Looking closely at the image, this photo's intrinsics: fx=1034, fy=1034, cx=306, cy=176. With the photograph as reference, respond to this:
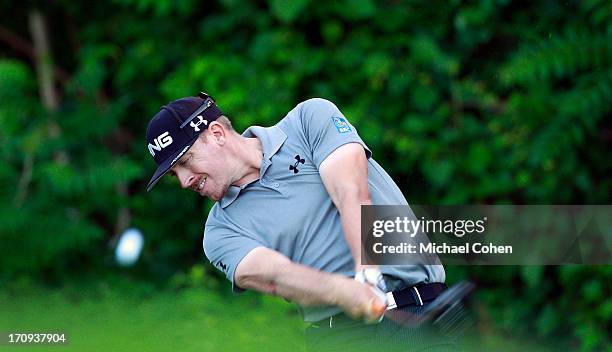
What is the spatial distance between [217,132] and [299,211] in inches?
13.8

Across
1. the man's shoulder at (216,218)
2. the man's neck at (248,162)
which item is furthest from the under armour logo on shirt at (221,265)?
the man's neck at (248,162)

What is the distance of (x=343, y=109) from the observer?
653 centimetres

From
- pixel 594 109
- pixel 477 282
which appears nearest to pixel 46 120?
pixel 477 282

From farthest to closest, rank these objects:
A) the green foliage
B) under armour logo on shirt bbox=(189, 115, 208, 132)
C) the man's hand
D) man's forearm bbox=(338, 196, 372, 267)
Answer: the green foliage
under armour logo on shirt bbox=(189, 115, 208, 132)
man's forearm bbox=(338, 196, 372, 267)
the man's hand

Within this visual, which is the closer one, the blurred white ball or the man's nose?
the man's nose

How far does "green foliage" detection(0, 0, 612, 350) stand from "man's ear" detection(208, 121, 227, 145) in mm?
3191

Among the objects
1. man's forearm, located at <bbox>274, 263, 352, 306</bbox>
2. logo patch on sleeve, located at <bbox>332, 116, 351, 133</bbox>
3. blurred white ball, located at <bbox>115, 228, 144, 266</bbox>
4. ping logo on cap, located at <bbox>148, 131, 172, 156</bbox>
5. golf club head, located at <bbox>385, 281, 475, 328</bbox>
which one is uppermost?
blurred white ball, located at <bbox>115, 228, 144, 266</bbox>

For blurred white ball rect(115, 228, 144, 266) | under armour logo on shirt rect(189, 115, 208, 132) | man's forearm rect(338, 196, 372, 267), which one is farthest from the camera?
blurred white ball rect(115, 228, 144, 266)

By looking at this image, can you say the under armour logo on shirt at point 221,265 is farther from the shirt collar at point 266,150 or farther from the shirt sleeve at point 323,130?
the shirt sleeve at point 323,130

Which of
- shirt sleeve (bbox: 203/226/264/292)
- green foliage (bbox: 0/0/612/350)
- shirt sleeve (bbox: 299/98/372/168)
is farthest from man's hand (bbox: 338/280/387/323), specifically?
green foliage (bbox: 0/0/612/350)

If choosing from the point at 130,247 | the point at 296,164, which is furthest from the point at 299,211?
the point at 130,247

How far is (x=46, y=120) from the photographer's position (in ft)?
24.6

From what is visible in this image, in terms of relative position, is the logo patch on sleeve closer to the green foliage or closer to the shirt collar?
the shirt collar

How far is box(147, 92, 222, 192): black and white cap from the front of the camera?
121 inches
